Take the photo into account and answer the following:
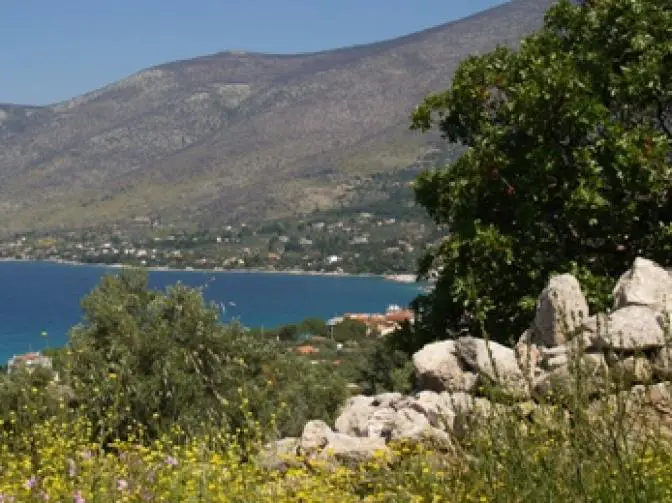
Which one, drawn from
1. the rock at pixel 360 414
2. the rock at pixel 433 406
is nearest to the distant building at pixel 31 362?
the rock at pixel 360 414

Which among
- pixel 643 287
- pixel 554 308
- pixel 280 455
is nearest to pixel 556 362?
pixel 554 308

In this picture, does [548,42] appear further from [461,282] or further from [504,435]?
[504,435]

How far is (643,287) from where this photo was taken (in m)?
14.3

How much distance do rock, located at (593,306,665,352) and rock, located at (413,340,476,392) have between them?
8.70ft

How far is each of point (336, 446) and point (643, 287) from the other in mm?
6055

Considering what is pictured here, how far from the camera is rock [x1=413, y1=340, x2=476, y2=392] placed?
14.2m

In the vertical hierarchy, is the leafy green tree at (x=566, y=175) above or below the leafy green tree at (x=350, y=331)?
above

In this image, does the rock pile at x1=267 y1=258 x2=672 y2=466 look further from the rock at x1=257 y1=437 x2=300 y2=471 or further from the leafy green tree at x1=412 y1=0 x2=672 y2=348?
the leafy green tree at x1=412 y1=0 x2=672 y2=348

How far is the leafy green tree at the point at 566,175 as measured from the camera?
57.9 ft

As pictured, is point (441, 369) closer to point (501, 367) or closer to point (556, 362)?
point (501, 367)

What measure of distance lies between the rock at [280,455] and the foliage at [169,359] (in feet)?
19.0

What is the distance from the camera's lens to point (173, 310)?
82.3 feet

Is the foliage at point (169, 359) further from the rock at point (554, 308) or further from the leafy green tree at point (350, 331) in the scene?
the leafy green tree at point (350, 331)

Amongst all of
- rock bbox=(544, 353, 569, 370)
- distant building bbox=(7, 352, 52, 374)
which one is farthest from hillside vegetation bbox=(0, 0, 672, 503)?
distant building bbox=(7, 352, 52, 374)
